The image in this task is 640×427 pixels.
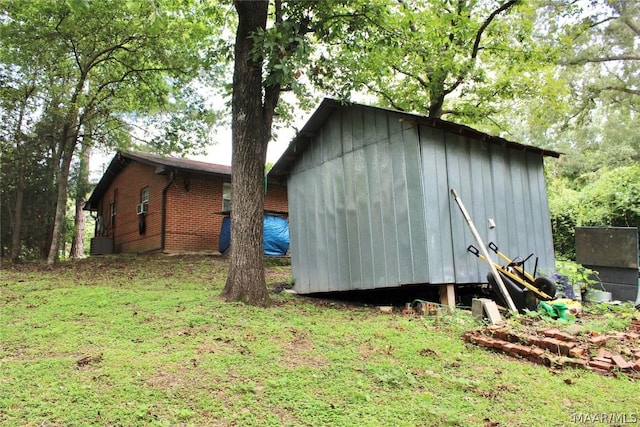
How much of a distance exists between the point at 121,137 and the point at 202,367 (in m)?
16.4

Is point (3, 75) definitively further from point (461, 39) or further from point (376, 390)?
point (376, 390)

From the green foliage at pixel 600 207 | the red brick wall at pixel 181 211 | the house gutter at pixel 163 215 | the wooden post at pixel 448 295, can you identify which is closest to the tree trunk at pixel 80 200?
the red brick wall at pixel 181 211

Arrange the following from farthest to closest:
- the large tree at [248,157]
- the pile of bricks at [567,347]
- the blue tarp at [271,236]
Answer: the blue tarp at [271,236]
the large tree at [248,157]
the pile of bricks at [567,347]

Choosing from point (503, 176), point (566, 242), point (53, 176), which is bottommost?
point (566, 242)

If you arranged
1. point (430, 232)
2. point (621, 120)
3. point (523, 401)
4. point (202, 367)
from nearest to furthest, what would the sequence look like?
1. point (523, 401)
2. point (202, 367)
3. point (430, 232)
4. point (621, 120)

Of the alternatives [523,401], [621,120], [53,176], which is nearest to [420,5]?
[523,401]

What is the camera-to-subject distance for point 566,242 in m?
12.7

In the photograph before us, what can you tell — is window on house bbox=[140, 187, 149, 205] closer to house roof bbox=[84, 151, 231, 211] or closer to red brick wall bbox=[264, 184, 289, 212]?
house roof bbox=[84, 151, 231, 211]

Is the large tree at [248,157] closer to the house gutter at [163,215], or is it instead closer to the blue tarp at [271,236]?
the blue tarp at [271,236]

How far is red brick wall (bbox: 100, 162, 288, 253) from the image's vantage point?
50.9 feet

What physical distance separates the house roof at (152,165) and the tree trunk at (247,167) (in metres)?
8.69

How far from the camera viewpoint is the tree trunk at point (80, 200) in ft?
65.1

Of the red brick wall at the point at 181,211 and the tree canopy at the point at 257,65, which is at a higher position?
the tree canopy at the point at 257,65

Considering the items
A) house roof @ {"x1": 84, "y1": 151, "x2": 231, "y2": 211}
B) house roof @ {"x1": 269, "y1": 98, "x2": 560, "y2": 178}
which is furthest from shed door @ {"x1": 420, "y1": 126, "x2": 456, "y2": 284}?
house roof @ {"x1": 84, "y1": 151, "x2": 231, "y2": 211}
